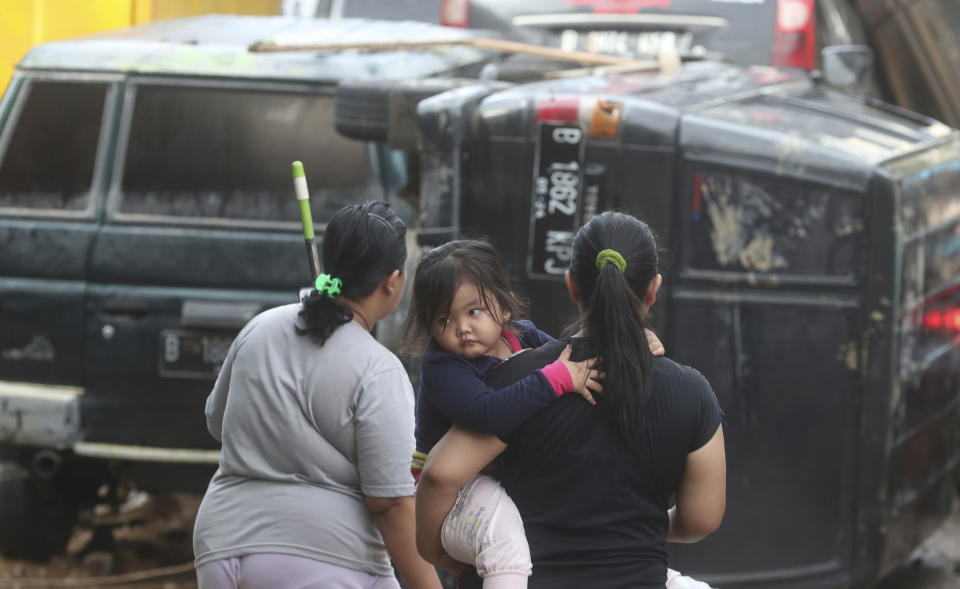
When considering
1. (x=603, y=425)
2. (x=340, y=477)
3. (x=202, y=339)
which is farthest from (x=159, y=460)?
(x=603, y=425)

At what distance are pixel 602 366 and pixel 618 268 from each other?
0.17 metres

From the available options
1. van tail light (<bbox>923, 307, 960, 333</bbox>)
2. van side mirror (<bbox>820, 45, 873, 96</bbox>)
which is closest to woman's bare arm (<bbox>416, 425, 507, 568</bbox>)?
van tail light (<bbox>923, 307, 960, 333</bbox>)

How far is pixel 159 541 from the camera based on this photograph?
6164 mm

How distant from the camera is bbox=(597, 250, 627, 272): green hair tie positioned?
230 centimetres

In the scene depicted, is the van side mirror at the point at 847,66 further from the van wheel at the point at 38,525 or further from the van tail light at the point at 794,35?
the van wheel at the point at 38,525

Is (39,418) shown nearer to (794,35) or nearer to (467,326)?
(467,326)

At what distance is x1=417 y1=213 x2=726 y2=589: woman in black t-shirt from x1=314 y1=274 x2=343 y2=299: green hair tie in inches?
17.8

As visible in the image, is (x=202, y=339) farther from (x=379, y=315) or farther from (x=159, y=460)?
(x=379, y=315)

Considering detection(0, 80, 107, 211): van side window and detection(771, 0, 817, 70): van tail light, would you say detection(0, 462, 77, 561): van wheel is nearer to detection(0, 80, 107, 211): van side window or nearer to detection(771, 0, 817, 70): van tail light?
detection(0, 80, 107, 211): van side window

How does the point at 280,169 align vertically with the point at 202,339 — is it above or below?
above

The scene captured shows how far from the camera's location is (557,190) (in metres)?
4.55

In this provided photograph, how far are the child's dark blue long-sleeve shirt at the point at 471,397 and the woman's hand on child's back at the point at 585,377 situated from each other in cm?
2

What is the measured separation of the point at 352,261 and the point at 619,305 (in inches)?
24.8

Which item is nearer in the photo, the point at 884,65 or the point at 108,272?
the point at 108,272
